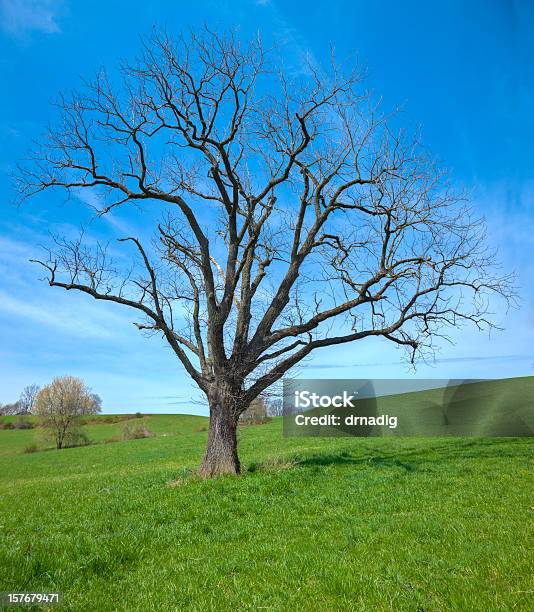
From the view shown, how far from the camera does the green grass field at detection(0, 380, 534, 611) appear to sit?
5949 millimetres

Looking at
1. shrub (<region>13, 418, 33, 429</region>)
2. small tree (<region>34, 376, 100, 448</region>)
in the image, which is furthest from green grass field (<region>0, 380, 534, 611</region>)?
shrub (<region>13, 418, 33, 429</region>)

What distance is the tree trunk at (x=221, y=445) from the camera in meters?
15.1

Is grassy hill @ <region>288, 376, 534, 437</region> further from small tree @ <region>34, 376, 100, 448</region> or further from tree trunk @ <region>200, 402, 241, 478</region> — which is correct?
small tree @ <region>34, 376, 100, 448</region>

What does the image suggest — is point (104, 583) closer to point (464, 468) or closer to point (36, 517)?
point (36, 517)

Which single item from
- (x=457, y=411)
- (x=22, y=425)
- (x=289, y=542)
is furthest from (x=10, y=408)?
(x=289, y=542)

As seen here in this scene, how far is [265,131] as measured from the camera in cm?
1772

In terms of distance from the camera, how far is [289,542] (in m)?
8.16

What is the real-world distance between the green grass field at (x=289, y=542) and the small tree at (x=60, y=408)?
48.8 m

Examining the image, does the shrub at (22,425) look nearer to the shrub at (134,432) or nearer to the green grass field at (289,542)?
the shrub at (134,432)

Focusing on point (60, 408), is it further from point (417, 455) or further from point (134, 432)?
point (417, 455)

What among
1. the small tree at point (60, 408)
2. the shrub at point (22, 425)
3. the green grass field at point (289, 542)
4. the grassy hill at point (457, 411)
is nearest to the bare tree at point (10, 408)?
the shrub at point (22, 425)

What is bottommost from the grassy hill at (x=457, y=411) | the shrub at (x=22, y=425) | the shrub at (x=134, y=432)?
the shrub at (x=134, y=432)

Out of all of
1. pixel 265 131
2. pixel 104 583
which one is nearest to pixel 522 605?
pixel 104 583

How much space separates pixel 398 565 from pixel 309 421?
26988 mm
